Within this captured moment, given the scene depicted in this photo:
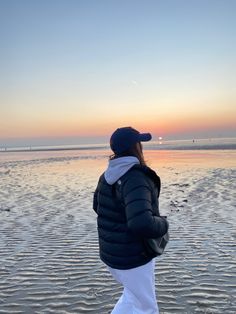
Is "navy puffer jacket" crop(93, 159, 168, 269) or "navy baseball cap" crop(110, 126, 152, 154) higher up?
"navy baseball cap" crop(110, 126, 152, 154)

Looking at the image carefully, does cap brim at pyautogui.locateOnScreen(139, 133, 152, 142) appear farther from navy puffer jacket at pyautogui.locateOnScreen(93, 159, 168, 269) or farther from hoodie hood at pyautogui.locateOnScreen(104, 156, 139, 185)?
navy puffer jacket at pyautogui.locateOnScreen(93, 159, 168, 269)

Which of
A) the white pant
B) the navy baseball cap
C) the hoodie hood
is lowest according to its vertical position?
the white pant

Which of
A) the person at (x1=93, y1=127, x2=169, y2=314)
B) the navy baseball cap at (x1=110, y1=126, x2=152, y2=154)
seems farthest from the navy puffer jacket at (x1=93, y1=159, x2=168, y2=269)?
the navy baseball cap at (x1=110, y1=126, x2=152, y2=154)

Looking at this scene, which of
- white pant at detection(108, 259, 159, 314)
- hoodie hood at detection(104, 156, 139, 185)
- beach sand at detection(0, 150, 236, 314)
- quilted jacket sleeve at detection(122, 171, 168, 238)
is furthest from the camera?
beach sand at detection(0, 150, 236, 314)

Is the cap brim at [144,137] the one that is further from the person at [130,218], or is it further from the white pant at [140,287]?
the white pant at [140,287]

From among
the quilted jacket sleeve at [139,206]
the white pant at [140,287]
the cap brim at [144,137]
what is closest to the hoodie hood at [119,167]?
the quilted jacket sleeve at [139,206]

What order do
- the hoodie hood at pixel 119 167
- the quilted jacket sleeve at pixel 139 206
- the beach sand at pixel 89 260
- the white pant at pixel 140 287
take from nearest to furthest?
the quilted jacket sleeve at pixel 139 206
the hoodie hood at pixel 119 167
the white pant at pixel 140 287
the beach sand at pixel 89 260

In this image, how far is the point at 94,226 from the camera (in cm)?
1167

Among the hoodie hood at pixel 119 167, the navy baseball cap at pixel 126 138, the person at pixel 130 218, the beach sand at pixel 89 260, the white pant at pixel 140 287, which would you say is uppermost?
the navy baseball cap at pixel 126 138

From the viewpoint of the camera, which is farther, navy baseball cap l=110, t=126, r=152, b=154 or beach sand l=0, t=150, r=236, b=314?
beach sand l=0, t=150, r=236, b=314

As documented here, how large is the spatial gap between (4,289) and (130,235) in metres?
3.78

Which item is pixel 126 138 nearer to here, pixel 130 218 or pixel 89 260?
pixel 130 218

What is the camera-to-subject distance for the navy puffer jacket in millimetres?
3828

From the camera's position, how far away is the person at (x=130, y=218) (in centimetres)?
387
